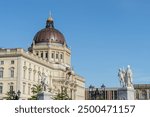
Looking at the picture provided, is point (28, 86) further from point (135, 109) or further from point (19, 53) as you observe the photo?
point (135, 109)

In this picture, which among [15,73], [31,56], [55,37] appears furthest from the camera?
[55,37]

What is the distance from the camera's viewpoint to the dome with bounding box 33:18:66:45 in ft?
379

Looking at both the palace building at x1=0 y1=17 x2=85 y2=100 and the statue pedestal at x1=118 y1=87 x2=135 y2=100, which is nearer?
the statue pedestal at x1=118 y1=87 x2=135 y2=100

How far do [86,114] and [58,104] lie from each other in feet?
3.76

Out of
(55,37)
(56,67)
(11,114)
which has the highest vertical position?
(55,37)

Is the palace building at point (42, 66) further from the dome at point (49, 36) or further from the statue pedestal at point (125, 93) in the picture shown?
the statue pedestal at point (125, 93)

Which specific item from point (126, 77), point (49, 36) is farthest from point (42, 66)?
point (126, 77)

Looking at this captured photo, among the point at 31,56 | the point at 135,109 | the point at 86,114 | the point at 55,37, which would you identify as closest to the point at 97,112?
the point at 86,114

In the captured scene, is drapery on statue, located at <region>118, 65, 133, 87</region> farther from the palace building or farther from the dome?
the dome

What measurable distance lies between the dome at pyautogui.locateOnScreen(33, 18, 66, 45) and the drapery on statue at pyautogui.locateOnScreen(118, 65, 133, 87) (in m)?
84.1

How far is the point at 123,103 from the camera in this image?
1330cm

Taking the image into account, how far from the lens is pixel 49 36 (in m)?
116

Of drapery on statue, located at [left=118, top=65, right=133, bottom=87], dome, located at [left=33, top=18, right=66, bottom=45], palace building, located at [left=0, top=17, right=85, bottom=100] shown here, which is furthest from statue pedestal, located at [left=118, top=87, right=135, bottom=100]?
dome, located at [left=33, top=18, right=66, bottom=45]

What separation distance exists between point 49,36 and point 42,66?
2354 centimetres
